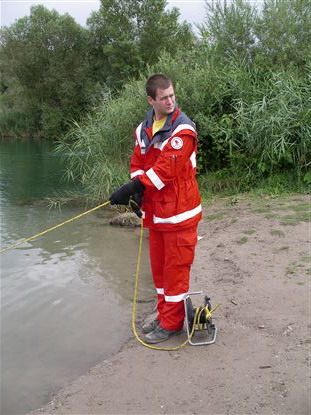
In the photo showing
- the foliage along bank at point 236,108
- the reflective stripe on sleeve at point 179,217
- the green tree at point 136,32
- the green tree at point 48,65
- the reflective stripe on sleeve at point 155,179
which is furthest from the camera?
the green tree at point 48,65

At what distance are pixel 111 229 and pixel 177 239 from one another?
15.2 ft

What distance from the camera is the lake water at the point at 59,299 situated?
12.2 feet

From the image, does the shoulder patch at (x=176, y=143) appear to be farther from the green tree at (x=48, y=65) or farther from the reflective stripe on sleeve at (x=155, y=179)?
the green tree at (x=48, y=65)

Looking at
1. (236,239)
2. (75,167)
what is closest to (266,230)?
(236,239)

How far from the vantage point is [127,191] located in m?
3.58

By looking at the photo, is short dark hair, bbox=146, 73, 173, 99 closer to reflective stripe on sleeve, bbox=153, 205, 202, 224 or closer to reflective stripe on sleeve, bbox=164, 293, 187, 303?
reflective stripe on sleeve, bbox=153, 205, 202, 224

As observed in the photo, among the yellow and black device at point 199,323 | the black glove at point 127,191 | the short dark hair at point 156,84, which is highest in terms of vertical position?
the short dark hair at point 156,84

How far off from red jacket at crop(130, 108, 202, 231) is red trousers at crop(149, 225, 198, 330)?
10 cm

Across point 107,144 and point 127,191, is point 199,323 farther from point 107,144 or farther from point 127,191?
point 107,144

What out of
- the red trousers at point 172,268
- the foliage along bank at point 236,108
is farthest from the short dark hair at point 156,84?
the foliage along bank at point 236,108

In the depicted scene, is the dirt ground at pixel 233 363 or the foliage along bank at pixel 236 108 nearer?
the dirt ground at pixel 233 363

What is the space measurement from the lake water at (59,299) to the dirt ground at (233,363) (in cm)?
28

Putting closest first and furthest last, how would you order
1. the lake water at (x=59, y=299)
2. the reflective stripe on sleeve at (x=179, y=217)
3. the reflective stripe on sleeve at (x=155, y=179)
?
the reflective stripe on sleeve at (x=155, y=179)
the reflective stripe on sleeve at (x=179, y=217)
the lake water at (x=59, y=299)

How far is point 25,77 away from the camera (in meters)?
33.1
